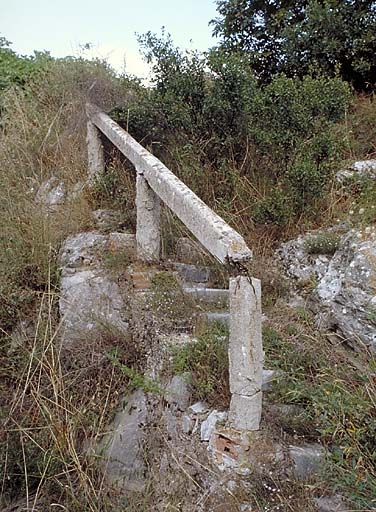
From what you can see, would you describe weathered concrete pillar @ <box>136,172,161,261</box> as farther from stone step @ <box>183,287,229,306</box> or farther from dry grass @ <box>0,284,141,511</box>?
dry grass @ <box>0,284,141,511</box>

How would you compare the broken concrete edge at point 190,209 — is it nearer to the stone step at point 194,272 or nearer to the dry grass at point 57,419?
the stone step at point 194,272

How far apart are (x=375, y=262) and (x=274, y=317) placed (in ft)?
2.41

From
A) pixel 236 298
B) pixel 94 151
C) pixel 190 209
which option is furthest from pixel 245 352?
pixel 94 151

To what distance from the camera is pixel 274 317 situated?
3.37 m

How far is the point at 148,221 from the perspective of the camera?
3982mm

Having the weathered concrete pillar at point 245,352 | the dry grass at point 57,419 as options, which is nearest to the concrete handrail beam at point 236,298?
the weathered concrete pillar at point 245,352

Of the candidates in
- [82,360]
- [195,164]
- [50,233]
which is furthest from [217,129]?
[82,360]

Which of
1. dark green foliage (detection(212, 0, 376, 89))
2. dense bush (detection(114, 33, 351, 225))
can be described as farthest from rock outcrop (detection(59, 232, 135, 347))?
dark green foliage (detection(212, 0, 376, 89))

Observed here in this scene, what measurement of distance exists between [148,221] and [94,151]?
1.96m

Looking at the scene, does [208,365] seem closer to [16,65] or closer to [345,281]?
[345,281]

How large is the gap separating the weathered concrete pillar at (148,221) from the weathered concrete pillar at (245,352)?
69.3 inches

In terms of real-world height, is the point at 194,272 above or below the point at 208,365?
above

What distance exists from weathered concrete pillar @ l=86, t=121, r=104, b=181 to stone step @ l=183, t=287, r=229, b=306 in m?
2.31

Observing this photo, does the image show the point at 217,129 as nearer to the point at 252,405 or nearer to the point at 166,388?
the point at 166,388
